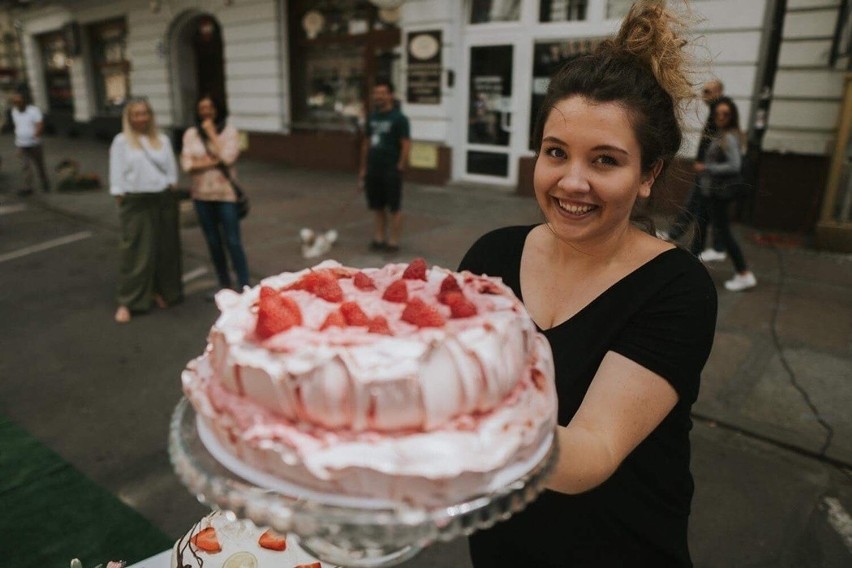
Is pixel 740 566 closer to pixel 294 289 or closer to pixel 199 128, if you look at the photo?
pixel 294 289

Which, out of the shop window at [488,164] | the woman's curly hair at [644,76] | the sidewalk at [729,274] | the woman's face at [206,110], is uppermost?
the woman's curly hair at [644,76]

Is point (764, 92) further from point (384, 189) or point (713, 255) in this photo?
point (384, 189)

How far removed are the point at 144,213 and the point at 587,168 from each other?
16.8 feet

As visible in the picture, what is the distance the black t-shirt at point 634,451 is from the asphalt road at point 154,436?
1482 millimetres

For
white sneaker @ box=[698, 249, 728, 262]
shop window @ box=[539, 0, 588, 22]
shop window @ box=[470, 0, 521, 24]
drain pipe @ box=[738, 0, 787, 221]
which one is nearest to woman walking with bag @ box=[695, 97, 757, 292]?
white sneaker @ box=[698, 249, 728, 262]

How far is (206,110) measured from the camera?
5.34 meters

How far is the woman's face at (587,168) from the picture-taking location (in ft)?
4.37

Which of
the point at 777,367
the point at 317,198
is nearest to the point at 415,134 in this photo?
the point at 317,198

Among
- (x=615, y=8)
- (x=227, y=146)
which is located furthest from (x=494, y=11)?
(x=227, y=146)

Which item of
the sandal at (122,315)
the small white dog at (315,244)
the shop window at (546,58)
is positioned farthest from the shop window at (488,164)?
the sandal at (122,315)

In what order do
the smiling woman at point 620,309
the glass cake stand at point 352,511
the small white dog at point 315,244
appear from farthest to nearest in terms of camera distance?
the small white dog at point 315,244, the smiling woman at point 620,309, the glass cake stand at point 352,511

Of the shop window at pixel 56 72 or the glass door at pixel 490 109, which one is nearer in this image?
the glass door at pixel 490 109

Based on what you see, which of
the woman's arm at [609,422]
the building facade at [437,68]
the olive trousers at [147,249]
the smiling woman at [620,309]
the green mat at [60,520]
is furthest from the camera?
the building facade at [437,68]

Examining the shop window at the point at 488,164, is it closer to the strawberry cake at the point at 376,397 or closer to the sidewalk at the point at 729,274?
the sidewalk at the point at 729,274
